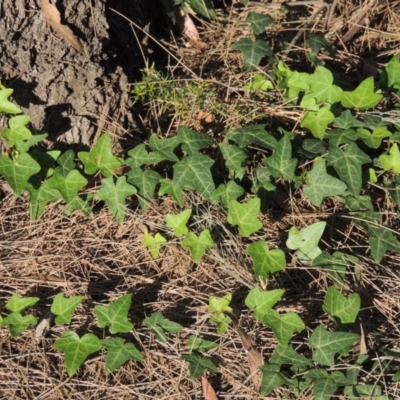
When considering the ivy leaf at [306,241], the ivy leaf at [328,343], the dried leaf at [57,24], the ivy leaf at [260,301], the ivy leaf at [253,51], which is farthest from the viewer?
the ivy leaf at [253,51]

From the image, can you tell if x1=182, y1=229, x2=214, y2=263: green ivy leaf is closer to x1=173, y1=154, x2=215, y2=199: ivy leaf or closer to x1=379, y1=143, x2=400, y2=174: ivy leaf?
x1=173, y1=154, x2=215, y2=199: ivy leaf

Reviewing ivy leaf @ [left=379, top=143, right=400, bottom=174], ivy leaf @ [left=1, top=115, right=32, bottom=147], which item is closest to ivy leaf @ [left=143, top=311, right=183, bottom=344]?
ivy leaf @ [left=1, top=115, right=32, bottom=147]

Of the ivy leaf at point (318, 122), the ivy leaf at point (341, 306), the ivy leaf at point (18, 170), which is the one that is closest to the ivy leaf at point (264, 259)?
the ivy leaf at point (341, 306)

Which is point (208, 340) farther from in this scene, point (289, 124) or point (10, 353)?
point (289, 124)

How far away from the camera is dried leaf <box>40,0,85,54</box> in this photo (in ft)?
8.43

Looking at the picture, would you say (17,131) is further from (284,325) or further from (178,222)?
(284,325)

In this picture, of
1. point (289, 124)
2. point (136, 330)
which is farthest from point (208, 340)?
point (289, 124)

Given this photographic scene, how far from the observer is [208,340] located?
2.28 metres

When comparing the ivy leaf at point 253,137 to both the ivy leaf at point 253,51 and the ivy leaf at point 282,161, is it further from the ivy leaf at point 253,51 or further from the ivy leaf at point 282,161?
the ivy leaf at point 253,51

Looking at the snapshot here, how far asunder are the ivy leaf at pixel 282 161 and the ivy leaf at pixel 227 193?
13 cm

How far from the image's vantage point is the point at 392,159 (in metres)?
2.53

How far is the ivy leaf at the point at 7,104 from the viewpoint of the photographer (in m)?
2.50

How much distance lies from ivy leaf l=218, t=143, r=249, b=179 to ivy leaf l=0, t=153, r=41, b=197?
0.64 meters

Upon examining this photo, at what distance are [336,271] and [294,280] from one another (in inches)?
5.9
